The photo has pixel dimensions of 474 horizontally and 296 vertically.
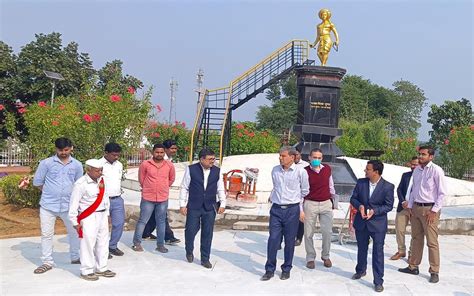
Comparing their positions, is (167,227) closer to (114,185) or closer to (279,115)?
(114,185)

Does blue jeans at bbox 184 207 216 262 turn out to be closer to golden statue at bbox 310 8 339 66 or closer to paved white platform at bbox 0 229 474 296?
paved white platform at bbox 0 229 474 296

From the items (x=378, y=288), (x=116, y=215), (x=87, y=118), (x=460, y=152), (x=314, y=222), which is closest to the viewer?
(x=378, y=288)

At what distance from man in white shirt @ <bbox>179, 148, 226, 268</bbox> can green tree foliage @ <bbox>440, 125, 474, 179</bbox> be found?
49.6ft

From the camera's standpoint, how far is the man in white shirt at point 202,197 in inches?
232

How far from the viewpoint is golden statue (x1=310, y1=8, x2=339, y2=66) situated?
42.8 ft

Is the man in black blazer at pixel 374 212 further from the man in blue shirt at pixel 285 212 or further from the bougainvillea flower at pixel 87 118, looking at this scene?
the bougainvillea flower at pixel 87 118

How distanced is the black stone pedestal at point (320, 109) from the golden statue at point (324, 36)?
73 centimetres

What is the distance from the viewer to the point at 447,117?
30578mm

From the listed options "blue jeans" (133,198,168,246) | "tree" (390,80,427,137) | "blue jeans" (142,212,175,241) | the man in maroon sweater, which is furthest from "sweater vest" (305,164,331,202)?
"tree" (390,80,427,137)

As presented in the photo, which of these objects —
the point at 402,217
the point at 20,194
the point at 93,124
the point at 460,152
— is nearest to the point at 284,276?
the point at 402,217

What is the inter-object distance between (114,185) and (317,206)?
2.75m

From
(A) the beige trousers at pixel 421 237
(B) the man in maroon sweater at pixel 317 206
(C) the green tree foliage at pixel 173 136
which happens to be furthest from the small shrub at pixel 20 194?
(C) the green tree foliage at pixel 173 136

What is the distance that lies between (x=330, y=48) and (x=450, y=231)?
6.48m

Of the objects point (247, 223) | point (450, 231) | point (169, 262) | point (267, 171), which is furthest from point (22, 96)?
point (450, 231)
